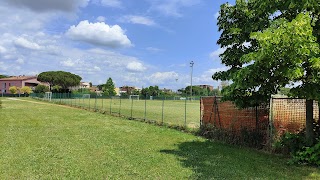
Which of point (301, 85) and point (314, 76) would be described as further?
point (301, 85)

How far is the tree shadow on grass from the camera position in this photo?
25.4ft

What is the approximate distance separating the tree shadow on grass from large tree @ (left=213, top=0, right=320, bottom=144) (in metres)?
1.27

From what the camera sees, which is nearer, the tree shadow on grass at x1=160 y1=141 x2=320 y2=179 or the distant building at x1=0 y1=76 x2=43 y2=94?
the tree shadow on grass at x1=160 y1=141 x2=320 y2=179

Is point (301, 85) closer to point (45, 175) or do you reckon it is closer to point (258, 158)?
point (258, 158)

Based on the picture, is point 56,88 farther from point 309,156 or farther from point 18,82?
point 309,156

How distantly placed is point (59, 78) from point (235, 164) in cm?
9719

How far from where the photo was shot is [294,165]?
28.8 feet

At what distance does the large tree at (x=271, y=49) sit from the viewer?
7223mm

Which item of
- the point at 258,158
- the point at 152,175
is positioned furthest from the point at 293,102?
the point at 152,175

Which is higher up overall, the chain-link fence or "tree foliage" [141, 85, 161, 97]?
"tree foliage" [141, 85, 161, 97]

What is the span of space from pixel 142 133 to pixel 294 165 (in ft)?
26.2

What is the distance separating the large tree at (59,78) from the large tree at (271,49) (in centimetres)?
9510

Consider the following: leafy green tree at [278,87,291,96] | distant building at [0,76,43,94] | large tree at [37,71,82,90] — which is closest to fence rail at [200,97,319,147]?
leafy green tree at [278,87,291,96]

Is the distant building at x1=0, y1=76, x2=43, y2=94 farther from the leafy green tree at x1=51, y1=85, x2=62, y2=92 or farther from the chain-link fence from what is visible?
the chain-link fence
